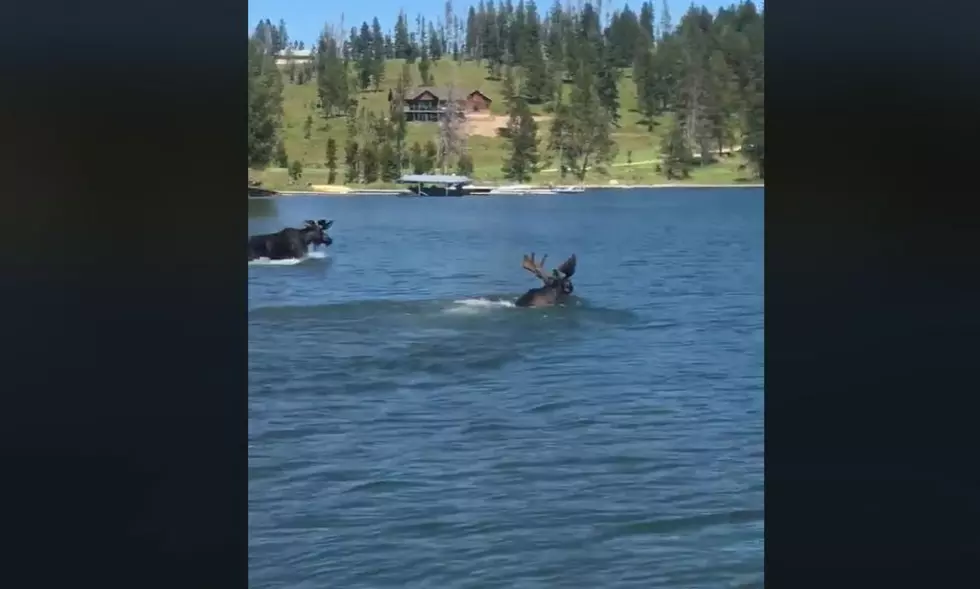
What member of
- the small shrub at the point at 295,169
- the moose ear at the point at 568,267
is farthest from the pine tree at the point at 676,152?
the small shrub at the point at 295,169

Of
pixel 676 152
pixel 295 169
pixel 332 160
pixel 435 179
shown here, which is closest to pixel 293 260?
pixel 295 169

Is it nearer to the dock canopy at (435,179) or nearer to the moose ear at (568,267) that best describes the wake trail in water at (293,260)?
the dock canopy at (435,179)

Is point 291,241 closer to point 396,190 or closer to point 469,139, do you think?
point 396,190

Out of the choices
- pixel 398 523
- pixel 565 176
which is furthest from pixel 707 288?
pixel 398 523
